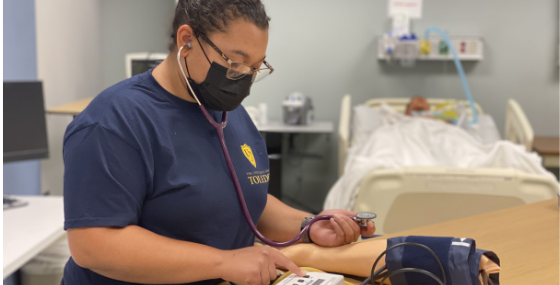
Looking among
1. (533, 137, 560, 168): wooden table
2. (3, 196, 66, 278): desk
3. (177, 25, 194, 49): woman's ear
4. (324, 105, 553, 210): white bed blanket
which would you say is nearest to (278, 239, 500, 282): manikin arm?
(177, 25, 194, 49): woman's ear

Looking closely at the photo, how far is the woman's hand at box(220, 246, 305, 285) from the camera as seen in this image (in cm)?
83

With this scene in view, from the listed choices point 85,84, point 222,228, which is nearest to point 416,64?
point 85,84

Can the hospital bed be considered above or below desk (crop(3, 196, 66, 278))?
above

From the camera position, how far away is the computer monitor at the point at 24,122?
2.21m

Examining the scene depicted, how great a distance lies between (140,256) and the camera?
0.80 metres

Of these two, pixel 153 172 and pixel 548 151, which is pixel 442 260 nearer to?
pixel 153 172

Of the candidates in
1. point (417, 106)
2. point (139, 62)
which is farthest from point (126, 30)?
point (417, 106)

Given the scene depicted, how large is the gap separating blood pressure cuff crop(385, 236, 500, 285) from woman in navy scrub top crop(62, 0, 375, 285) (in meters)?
0.16

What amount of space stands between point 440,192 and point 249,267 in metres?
1.42

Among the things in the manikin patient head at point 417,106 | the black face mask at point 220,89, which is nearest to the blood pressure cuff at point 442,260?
the black face mask at point 220,89

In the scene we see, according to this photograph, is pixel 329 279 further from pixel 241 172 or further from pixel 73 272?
pixel 73 272

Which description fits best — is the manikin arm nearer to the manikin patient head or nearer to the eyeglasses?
the eyeglasses

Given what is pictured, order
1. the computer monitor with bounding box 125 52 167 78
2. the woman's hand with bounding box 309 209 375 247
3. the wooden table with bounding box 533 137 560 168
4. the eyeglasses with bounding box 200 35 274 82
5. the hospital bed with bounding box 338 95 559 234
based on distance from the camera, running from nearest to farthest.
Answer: the eyeglasses with bounding box 200 35 274 82, the woman's hand with bounding box 309 209 375 247, the hospital bed with bounding box 338 95 559 234, the computer monitor with bounding box 125 52 167 78, the wooden table with bounding box 533 137 560 168

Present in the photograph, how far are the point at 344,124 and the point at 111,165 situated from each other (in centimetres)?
261
